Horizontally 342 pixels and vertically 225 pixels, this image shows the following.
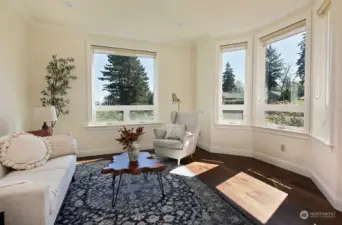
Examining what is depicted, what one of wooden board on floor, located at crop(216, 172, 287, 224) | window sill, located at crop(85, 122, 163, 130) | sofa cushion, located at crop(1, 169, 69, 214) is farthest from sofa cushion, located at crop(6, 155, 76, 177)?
wooden board on floor, located at crop(216, 172, 287, 224)

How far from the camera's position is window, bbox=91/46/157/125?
4.79 m

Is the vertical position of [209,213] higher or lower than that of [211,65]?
lower

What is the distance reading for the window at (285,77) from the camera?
3.54 metres

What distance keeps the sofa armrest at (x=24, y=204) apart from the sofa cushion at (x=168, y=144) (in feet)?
8.45

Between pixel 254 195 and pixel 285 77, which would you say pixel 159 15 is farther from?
pixel 254 195

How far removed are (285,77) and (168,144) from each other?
99.3 inches

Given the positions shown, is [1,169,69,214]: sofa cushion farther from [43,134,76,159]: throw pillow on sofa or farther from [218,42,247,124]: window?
[218,42,247,124]: window

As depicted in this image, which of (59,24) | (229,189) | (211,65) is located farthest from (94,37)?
(229,189)

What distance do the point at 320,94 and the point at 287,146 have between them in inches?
42.0

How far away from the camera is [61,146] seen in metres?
2.90

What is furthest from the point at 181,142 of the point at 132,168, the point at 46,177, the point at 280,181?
the point at 46,177

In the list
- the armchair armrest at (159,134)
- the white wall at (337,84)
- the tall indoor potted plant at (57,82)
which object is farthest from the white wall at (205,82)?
the tall indoor potted plant at (57,82)

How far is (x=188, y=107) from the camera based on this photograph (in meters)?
5.71

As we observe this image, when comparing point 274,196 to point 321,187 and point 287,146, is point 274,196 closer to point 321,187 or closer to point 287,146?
point 321,187
